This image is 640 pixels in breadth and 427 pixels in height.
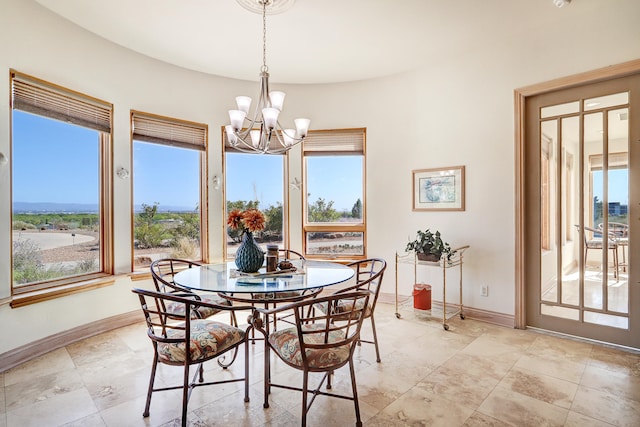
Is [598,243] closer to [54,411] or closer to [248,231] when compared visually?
[248,231]

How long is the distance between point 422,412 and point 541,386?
910mm

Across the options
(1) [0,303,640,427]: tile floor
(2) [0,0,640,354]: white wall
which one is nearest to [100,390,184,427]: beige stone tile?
(1) [0,303,640,427]: tile floor

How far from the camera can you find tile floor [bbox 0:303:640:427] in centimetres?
195

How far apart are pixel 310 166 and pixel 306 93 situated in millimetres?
927

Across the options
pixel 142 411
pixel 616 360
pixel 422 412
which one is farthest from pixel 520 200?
pixel 142 411

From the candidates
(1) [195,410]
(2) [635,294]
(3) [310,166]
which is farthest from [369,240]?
(1) [195,410]

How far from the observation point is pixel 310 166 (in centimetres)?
451

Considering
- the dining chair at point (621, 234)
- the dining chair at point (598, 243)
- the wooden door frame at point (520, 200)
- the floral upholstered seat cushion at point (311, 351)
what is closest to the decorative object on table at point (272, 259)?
the floral upholstered seat cushion at point (311, 351)

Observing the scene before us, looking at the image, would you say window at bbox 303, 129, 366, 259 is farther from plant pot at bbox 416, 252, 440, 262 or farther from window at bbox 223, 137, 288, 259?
plant pot at bbox 416, 252, 440, 262

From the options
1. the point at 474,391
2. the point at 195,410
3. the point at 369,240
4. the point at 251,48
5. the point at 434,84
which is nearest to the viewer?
the point at 195,410

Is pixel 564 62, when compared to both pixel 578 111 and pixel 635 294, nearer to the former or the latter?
pixel 578 111

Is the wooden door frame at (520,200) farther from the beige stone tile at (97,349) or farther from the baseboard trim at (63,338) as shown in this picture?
the baseboard trim at (63,338)

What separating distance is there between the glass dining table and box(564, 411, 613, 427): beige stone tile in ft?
4.81

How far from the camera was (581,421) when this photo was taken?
1905 millimetres
